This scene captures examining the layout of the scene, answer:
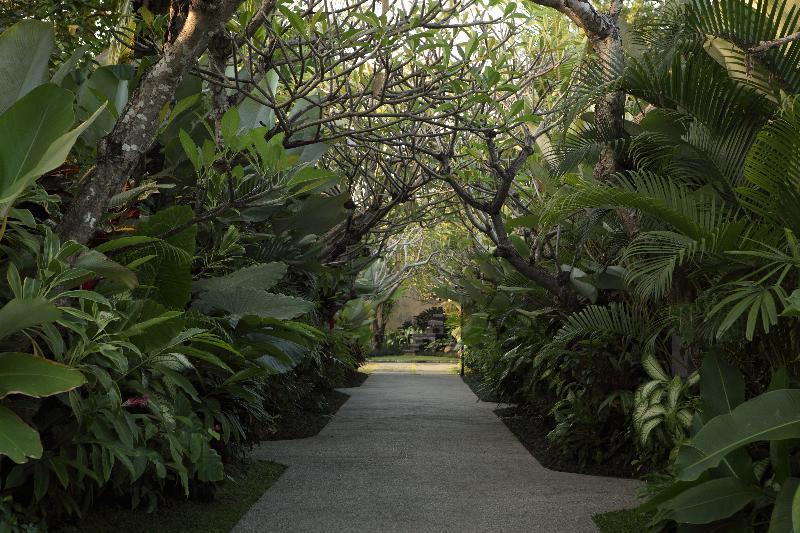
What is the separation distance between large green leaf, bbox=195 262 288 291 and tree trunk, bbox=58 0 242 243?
4.95ft

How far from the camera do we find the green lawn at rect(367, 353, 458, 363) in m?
28.2

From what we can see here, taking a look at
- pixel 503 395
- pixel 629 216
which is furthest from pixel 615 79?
pixel 503 395

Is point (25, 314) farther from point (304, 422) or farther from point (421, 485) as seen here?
point (304, 422)

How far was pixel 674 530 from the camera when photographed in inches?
178

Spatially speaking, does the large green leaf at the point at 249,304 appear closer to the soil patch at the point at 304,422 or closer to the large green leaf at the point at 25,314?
the large green leaf at the point at 25,314

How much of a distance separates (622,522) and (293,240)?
3783mm

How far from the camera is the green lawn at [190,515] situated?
4.66 metres

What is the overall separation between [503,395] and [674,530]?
7016 millimetres

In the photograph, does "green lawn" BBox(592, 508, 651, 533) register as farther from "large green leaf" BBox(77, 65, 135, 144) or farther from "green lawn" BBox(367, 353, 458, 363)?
"green lawn" BBox(367, 353, 458, 363)

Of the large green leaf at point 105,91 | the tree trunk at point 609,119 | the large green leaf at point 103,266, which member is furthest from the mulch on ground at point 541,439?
the large green leaf at point 103,266

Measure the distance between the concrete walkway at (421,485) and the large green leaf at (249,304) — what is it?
1267mm

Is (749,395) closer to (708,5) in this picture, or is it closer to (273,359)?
(708,5)

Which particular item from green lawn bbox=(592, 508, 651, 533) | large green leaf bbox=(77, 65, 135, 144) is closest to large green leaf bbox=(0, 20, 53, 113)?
large green leaf bbox=(77, 65, 135, 144)

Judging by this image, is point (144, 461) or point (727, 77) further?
point (727, 77)
